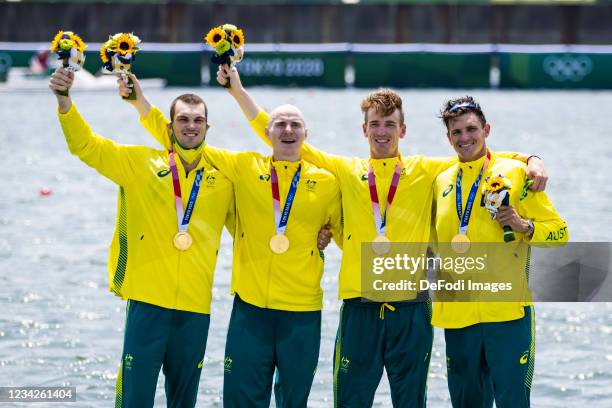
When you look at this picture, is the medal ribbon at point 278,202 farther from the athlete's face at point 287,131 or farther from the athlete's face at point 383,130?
the athlete's face at point 383,130

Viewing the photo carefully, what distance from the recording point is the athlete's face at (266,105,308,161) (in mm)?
7637

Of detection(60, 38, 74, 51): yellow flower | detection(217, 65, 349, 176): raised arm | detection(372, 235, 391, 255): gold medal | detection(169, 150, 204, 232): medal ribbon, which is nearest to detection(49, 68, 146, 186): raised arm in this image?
detection(60, 38, 74, 51): yellow flower

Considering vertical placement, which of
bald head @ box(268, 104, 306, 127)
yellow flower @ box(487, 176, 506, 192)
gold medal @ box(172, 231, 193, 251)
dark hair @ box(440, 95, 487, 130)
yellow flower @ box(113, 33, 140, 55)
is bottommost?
gold medal @ box(172, 231, 193, 251)

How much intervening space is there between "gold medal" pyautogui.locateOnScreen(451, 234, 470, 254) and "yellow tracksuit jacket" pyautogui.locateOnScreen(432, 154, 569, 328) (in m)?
0.04

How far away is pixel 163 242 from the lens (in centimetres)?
767

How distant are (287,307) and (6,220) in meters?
12.4

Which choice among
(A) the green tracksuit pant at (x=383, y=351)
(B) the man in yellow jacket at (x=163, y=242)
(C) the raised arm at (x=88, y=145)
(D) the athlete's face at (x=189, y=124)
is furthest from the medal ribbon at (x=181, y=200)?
(A) the green tracksuit pant at (x=383, y=351)

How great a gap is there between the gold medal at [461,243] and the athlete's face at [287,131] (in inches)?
47.5

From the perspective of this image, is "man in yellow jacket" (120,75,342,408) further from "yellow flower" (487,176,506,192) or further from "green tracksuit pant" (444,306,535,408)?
"yellow flower" (487,176,506,192)

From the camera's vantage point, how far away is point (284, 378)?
766cm

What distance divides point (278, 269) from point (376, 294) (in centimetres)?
67

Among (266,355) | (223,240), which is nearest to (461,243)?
(266,355)

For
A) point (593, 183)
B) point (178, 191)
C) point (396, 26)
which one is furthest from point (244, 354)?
point (396, 26)

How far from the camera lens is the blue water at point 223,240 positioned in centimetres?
1079
